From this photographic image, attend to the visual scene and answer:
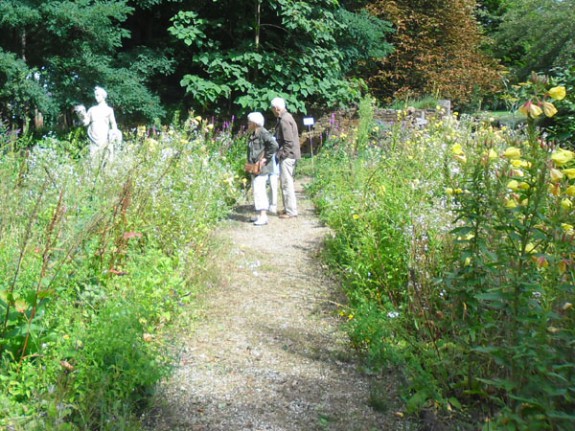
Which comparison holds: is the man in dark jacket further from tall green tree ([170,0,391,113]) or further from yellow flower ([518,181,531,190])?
yellow flower ([518,181,531,190])

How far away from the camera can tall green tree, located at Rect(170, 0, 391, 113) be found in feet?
41.9

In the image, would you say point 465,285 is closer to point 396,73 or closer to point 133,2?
point 133,2

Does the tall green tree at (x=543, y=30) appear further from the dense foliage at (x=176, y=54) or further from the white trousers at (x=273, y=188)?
the white trousers at (x=273, y=188)

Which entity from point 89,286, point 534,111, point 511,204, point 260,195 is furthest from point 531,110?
point 260,195

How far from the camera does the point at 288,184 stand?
333 inches

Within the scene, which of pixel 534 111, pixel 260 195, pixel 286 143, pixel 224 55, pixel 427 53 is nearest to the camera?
pixel 534 111

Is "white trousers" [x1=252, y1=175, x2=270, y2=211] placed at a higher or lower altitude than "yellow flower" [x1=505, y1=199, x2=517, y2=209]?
lower

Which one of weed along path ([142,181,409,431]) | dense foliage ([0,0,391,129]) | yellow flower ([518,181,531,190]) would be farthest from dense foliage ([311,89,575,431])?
dense foliage ([0,0,391,129])

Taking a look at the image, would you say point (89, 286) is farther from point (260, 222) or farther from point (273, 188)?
point (273, 188)

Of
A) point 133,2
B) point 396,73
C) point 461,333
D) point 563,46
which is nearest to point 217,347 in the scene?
point 461,333

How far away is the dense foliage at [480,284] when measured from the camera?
2.33 m

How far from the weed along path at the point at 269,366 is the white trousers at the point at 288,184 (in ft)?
8.55

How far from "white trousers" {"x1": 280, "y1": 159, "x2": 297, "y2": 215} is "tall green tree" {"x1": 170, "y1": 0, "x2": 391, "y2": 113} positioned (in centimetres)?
451

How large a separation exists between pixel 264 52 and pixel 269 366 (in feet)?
33.7
